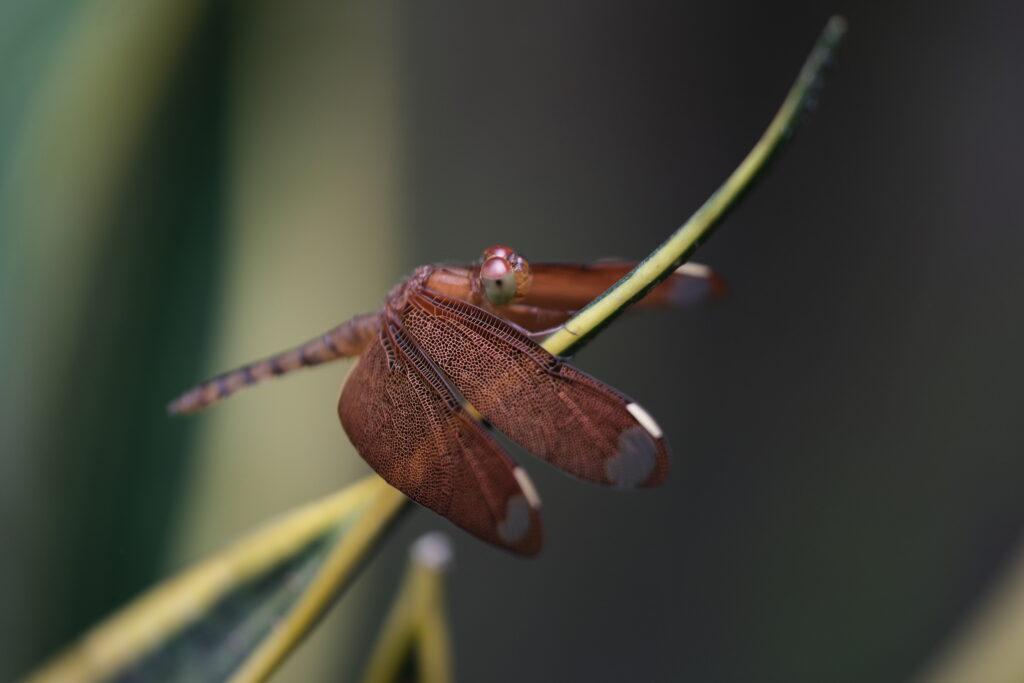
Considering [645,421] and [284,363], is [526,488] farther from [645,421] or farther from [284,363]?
[284,363]

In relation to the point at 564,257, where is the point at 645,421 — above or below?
below

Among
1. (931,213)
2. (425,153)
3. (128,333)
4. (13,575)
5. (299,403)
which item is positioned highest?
(425,153)

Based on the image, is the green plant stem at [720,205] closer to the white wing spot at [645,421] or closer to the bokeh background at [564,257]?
the white wing spot at [645,421]

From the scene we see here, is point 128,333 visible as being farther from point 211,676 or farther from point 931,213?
point 931,213

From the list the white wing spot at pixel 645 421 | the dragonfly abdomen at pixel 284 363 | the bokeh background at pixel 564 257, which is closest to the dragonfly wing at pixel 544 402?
the white wing spot at pixel 645 421

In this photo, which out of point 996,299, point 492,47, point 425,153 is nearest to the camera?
point 996,299

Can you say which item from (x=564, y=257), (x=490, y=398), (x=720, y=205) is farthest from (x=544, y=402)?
(x=564, y=257)

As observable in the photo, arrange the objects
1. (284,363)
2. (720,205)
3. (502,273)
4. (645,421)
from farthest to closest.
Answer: (284,363), (502,273), (645,421), (720,205)

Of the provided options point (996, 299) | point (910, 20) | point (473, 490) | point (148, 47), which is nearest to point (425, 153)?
point (148, 47)
